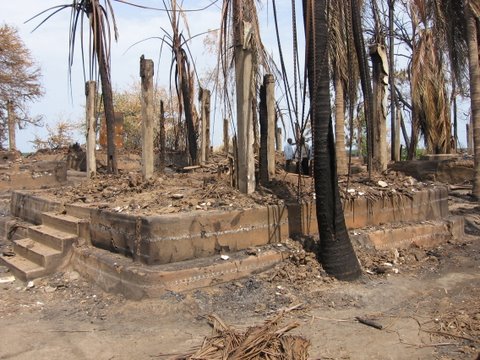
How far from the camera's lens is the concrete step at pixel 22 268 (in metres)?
6.21

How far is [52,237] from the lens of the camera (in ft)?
22.2

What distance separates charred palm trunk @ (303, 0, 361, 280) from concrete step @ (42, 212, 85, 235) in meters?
3.29

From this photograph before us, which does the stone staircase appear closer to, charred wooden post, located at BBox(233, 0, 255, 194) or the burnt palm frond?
charred wooden post, located at BBox(233, 0, 255, 194)

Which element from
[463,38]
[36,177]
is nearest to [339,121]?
[463,38]

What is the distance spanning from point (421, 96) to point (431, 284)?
1105 centimetres

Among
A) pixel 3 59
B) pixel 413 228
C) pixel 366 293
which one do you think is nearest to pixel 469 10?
pixel 413 228

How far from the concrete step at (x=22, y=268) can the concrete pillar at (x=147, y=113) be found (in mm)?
2118

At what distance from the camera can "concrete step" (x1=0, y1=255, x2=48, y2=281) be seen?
621 cm

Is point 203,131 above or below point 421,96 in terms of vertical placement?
below

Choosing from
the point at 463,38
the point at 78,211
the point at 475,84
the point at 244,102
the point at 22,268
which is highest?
the point at 463,38

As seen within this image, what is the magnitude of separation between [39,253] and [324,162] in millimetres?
4006

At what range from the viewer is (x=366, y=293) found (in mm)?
5422

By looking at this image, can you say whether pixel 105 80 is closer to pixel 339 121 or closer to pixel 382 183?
pixel 339 121

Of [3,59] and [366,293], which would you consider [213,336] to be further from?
[3,59]
